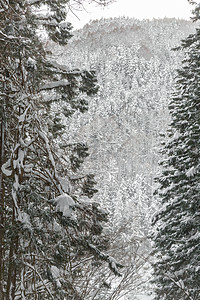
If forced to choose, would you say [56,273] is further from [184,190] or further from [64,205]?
[184,190]

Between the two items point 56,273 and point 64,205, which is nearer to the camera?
point 64,205

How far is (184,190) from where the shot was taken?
11219 mm

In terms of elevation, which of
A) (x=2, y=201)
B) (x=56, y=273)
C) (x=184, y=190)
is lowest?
(x=184, y=190)

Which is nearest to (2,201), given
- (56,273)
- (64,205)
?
(56,273)

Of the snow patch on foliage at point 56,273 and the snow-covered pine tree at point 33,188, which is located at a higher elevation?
the snow-covered pine tree at point 33,188

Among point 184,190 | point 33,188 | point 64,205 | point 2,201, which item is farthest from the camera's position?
point 184,190

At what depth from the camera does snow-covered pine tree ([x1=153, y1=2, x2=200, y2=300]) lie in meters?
10.4

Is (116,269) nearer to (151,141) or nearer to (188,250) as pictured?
(188,250)

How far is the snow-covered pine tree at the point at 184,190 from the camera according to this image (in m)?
10.4

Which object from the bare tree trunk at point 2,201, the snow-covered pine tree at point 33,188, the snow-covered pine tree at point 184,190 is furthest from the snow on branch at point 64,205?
the snow-covered pine tree at point 184,190

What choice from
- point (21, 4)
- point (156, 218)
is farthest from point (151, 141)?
point (21, 4)

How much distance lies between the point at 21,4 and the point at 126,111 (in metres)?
157

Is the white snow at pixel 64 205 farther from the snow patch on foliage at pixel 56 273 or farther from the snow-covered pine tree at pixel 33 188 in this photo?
the snow patch on foliage at pixel 56 273

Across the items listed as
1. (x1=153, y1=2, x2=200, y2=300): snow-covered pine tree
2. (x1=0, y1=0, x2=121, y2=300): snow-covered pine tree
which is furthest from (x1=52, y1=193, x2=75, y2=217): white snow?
(x1=153, y1=2, x2=200, y2=300): snow-covered pine tree
